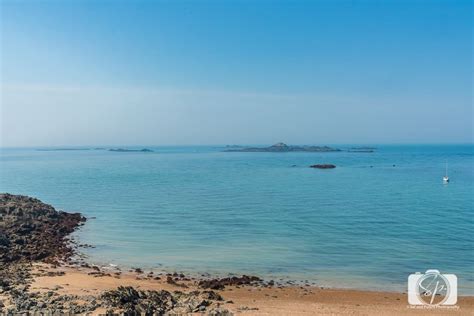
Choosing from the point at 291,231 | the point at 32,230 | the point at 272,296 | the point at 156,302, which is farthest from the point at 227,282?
the point at 32,230

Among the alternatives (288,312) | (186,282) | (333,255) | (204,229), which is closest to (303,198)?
(204,229)

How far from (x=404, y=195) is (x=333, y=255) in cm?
2408

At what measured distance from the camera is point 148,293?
1312cm

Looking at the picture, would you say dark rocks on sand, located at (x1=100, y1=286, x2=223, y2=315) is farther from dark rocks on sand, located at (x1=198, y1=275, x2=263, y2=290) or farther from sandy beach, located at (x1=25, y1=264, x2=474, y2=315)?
dark rocks on sand, located at (x1=198, y1=275, x2=263, y2=290)

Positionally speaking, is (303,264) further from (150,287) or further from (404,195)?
(404,195)

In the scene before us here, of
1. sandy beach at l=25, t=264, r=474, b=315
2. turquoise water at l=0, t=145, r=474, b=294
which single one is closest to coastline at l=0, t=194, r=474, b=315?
sandy beach at l=25, t=264, r=474, b=315

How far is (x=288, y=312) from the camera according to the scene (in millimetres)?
12016

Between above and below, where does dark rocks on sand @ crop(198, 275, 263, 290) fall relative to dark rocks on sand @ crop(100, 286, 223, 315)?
below

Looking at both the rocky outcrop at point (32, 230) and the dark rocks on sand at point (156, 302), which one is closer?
the dark rocks on sand at point (156, 302)

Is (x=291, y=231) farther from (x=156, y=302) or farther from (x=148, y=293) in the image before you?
(x=156, y=302)

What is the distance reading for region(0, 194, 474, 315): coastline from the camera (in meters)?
11.6

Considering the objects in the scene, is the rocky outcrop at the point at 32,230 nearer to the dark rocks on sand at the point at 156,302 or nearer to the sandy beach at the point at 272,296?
the sandy beach at the point at 272,296

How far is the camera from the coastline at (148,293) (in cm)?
1163

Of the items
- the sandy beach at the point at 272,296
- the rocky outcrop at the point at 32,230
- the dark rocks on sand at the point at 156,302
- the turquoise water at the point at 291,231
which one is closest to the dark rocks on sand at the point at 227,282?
the sandy beach at the point at 272,296
